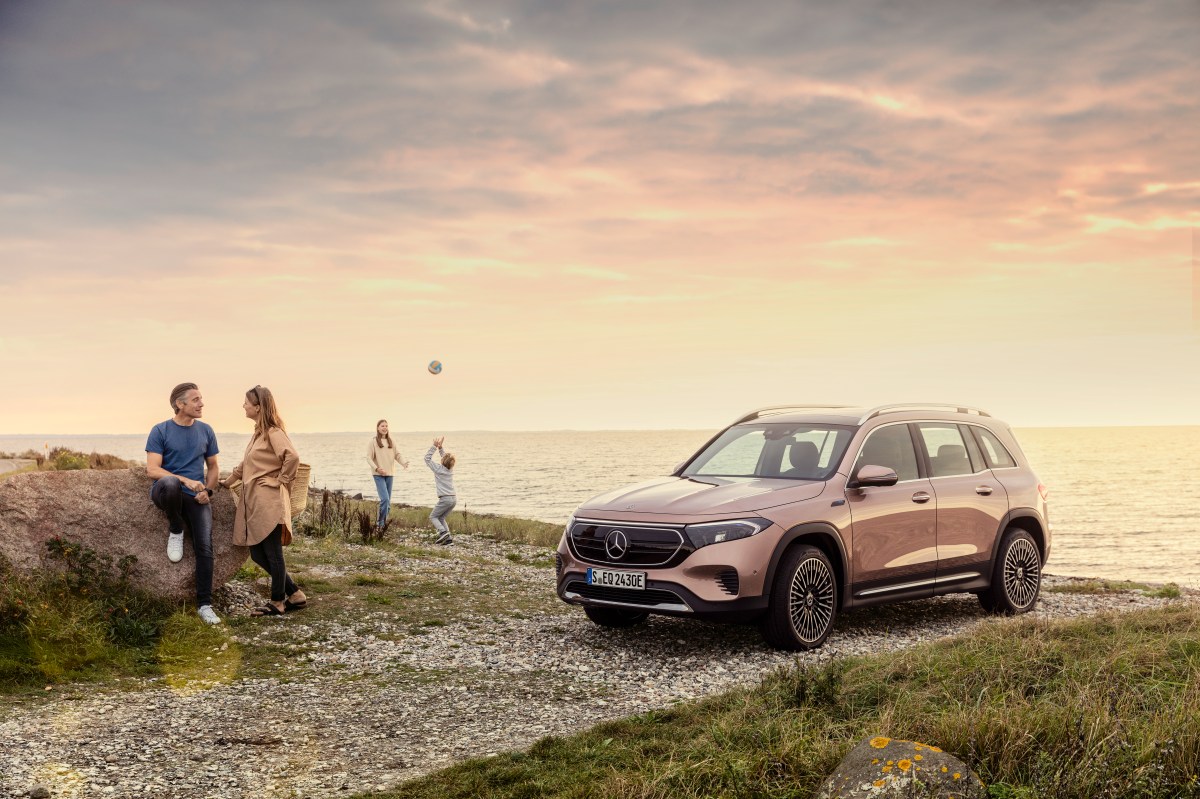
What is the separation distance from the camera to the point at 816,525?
856cm

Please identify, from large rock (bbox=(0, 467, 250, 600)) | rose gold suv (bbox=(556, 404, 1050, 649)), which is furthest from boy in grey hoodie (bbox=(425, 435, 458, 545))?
rose gold suv (bbox=(556, 404, 1050, 649))

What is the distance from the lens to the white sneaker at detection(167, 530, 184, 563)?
9.23 metres

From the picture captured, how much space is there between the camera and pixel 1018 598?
423 inches

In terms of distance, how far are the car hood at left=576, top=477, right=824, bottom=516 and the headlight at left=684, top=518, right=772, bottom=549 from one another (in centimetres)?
12

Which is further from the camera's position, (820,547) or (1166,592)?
(1166,592)

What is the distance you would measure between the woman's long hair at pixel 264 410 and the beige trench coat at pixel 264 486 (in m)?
0.06

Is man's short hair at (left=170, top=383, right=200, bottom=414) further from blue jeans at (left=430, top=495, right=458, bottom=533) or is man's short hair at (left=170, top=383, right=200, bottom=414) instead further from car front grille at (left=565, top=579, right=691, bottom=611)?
blue jeans at (left=430, top=495, right=458, bottom=533)

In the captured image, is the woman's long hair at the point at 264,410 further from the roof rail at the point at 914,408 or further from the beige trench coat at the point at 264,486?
the roof rail at the point at 914,408

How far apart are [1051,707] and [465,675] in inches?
182

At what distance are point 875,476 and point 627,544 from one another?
2325 millimetres

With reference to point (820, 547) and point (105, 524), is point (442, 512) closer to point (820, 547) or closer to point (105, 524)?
point (105, 524)

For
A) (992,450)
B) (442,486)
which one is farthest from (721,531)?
(442,486)

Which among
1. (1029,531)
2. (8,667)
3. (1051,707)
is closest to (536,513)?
(1029,531)

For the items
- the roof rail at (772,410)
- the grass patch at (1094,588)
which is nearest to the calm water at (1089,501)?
the grass patch at (1094,588)
